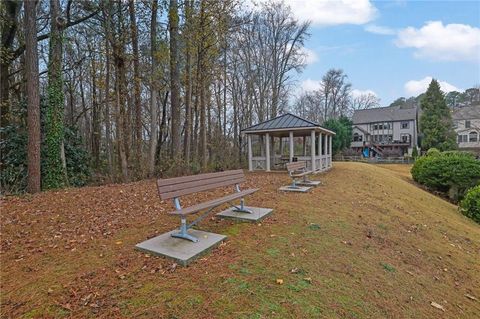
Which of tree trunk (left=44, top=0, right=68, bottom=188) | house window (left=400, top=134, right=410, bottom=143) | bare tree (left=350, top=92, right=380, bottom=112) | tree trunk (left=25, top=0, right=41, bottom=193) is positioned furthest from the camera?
bare tree (left=350, top=92, right=380, bottom=112)

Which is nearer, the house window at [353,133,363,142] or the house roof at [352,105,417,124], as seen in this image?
the house roof at [352,105,417,124]

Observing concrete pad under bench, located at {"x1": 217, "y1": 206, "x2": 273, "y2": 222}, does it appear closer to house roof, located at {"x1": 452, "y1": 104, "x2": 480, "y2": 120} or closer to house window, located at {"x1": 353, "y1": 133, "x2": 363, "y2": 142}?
house window, located at {"x1": 353, "y1": 133, "x2": 363, "y2": 142}

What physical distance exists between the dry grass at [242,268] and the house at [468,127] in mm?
44521

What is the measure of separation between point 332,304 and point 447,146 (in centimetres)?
3790

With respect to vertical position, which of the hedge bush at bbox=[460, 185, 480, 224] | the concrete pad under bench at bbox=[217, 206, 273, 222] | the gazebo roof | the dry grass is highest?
the gazebo roof

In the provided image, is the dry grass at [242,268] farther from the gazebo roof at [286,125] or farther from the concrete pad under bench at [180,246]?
the gazebo roof at [286,125]

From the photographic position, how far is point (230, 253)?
3.51 m

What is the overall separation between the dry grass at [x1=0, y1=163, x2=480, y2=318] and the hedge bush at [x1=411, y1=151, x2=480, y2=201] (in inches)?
395

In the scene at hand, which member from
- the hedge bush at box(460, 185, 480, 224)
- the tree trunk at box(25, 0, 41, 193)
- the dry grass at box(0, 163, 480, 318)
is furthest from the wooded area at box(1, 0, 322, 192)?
the hedge bush at box(460, 185, 480, 224)

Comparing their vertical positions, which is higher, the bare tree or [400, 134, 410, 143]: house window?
the bare tree

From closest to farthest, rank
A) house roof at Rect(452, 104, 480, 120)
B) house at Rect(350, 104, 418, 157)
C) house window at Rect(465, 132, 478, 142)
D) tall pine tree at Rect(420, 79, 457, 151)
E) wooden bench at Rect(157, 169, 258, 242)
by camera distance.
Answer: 1. wooden bench at Rect(157, 169, 258, 242)
2. tall pine tree at Rect(420, 79, 457, 151)
3. house window at Rect(465, 132, 478, 142)
4. house roof at Rect(452, 104, 480, 120)
5. house at Rect(350, 104, 418, 157)

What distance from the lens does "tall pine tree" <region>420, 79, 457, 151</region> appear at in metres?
32.5

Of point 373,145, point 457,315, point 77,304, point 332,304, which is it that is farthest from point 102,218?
point 373,145

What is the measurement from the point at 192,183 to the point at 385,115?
48.3 metres
